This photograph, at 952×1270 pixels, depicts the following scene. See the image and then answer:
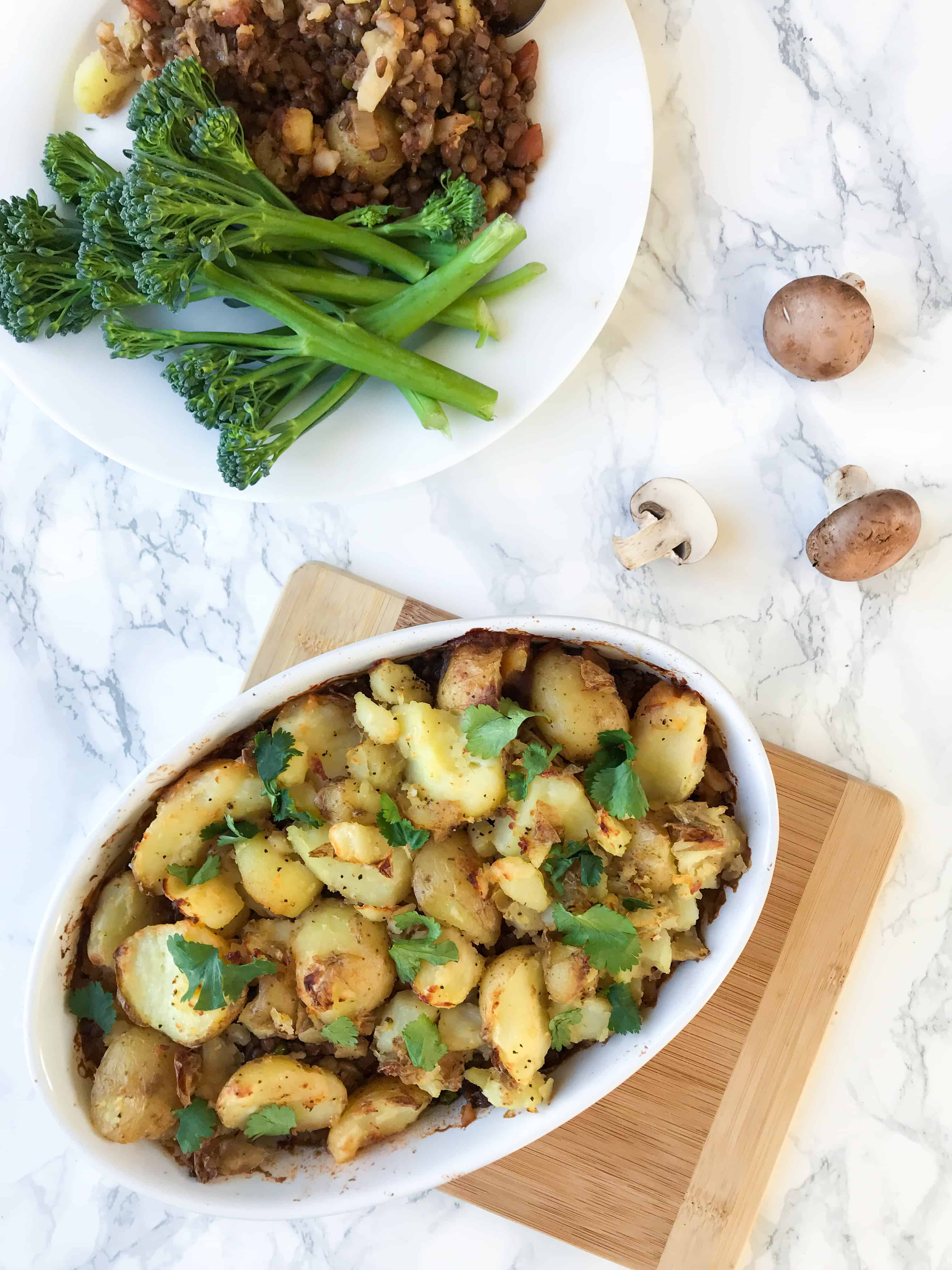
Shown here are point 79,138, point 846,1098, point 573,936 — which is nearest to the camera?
point 573,936

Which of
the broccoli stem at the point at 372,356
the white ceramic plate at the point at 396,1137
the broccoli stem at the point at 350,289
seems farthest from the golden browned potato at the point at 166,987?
the broccoli stem at the point at 350,289

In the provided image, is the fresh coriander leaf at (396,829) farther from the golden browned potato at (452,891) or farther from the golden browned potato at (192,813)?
the golden browned potato at (192,813)

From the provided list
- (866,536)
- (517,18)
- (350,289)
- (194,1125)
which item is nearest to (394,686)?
(194,1125)

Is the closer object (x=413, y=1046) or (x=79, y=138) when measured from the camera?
(x=413, y=1046)

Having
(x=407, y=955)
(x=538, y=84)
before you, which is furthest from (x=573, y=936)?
(x=538, y=84)

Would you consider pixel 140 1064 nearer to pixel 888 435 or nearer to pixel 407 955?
pixel 407 955

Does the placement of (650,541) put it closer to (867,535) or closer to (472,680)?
(867,535)
